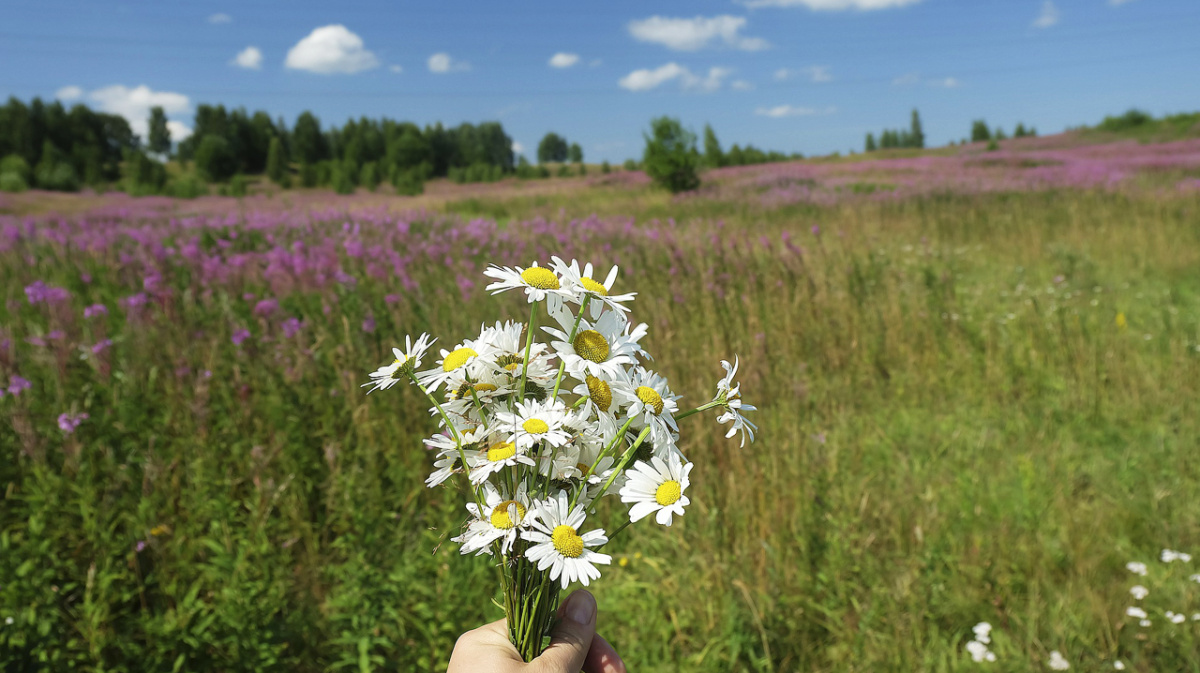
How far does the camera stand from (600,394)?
2.47ft

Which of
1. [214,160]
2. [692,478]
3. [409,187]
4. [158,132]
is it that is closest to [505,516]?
[692,478]

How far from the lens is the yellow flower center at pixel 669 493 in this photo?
0.72 meters

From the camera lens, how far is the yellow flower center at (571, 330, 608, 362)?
0.76m

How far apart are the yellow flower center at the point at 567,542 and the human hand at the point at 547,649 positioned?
0.60 feet

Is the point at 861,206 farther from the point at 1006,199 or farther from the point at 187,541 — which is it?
the point at 187,541

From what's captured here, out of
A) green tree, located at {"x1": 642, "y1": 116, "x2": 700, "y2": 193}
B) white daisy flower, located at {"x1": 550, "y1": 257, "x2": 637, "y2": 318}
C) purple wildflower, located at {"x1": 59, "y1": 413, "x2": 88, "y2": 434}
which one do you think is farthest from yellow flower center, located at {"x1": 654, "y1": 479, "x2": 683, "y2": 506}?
green tree, located at {"x1": 642, "y1": 116, "x2": 700, "y2": 193}

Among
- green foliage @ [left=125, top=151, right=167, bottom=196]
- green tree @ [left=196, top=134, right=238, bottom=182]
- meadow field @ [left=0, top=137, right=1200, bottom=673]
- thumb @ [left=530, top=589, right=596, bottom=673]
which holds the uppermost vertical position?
green tree @ [left=196, top=134, right=238, bottom=182]

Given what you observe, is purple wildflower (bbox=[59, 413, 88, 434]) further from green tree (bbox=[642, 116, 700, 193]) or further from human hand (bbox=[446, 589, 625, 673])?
green tree (bbox=[642, 116, 700, 193])

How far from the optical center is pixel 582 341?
2.55 ft

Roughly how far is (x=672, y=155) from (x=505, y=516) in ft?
56.6

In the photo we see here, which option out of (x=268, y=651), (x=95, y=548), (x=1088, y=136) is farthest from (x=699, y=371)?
(x=1088, y=136)

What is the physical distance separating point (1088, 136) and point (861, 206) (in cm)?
2556

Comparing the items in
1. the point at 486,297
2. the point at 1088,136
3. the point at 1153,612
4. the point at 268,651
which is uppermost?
the point at 1088,136

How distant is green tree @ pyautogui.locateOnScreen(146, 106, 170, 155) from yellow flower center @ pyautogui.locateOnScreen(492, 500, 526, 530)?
91.5 m
